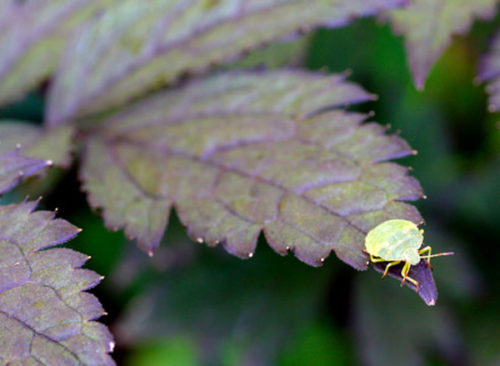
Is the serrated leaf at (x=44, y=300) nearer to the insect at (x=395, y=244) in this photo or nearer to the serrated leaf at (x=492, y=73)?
the insect at (x=395, y=244)

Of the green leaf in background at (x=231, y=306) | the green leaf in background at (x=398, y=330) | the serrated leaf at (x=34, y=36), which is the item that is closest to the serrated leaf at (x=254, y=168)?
the serrated leaf at (x=34, y=36)

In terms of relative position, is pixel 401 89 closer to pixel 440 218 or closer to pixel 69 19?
pixel 440 218

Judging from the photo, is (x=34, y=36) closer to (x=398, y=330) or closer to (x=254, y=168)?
(x=254, y=168)

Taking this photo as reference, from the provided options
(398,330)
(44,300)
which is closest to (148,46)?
(44,300)

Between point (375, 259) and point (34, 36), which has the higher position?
point (34, 36)

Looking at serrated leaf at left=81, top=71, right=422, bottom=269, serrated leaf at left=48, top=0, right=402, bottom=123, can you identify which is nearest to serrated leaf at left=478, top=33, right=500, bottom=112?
serrated leaf at left=81, top=71, right=422, bottom=269
